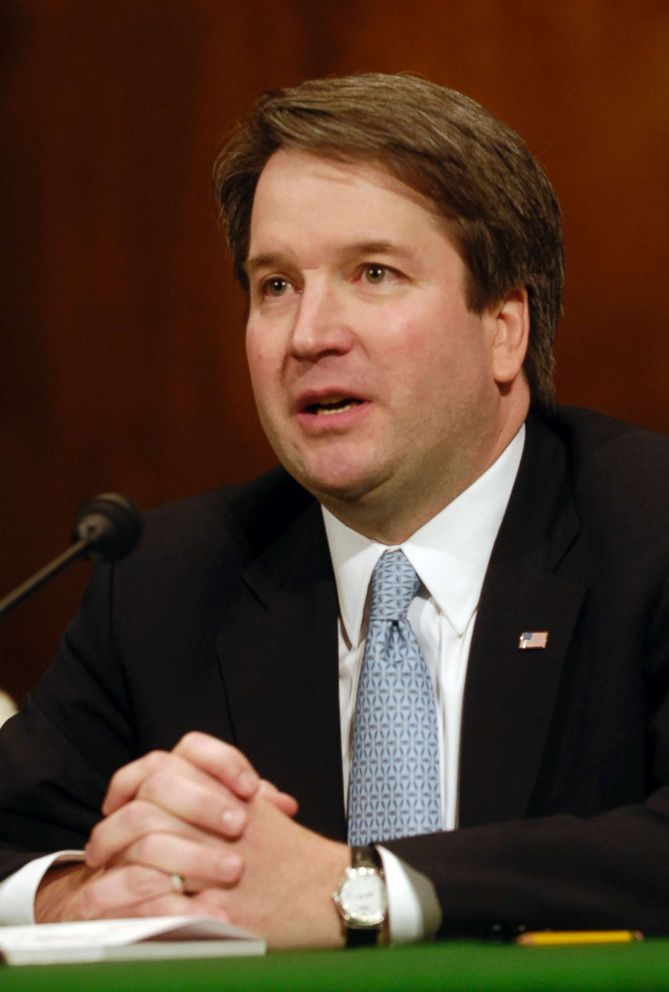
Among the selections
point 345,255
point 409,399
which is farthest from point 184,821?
point 345,255

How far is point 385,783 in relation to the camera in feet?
6.31

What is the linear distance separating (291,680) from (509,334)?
578 mm

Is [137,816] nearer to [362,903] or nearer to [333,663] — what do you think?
[362,903]

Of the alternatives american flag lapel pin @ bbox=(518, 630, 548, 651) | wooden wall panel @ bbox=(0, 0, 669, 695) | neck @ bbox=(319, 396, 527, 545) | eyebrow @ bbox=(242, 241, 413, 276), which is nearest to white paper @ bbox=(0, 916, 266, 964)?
american flag lapel pin @ bbox=(518, 630, 548, 651)

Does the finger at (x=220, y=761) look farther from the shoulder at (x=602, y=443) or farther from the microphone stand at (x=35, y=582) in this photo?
the shoulder at (x=602, y=443)

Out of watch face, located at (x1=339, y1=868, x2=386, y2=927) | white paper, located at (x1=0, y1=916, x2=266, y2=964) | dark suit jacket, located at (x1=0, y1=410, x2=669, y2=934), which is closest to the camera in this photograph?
white paper, located at (x1=0, y1=916, x2=266, y2=964)

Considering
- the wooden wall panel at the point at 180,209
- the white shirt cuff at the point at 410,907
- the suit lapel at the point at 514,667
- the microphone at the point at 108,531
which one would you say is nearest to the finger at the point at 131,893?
the white shirt cuff at the point at 410,907

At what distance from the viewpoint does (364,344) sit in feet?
6.48

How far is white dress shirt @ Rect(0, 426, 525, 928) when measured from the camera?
198cm

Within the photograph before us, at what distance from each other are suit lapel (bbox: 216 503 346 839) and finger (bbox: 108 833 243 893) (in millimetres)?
417

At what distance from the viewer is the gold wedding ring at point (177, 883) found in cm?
158

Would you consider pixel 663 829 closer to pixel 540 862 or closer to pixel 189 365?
pixel 540 862

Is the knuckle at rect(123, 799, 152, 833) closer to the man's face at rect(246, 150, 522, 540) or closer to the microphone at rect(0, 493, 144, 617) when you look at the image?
the microphone at rect(0, 493, 144, 617)

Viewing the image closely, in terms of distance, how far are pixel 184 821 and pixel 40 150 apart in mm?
1696
